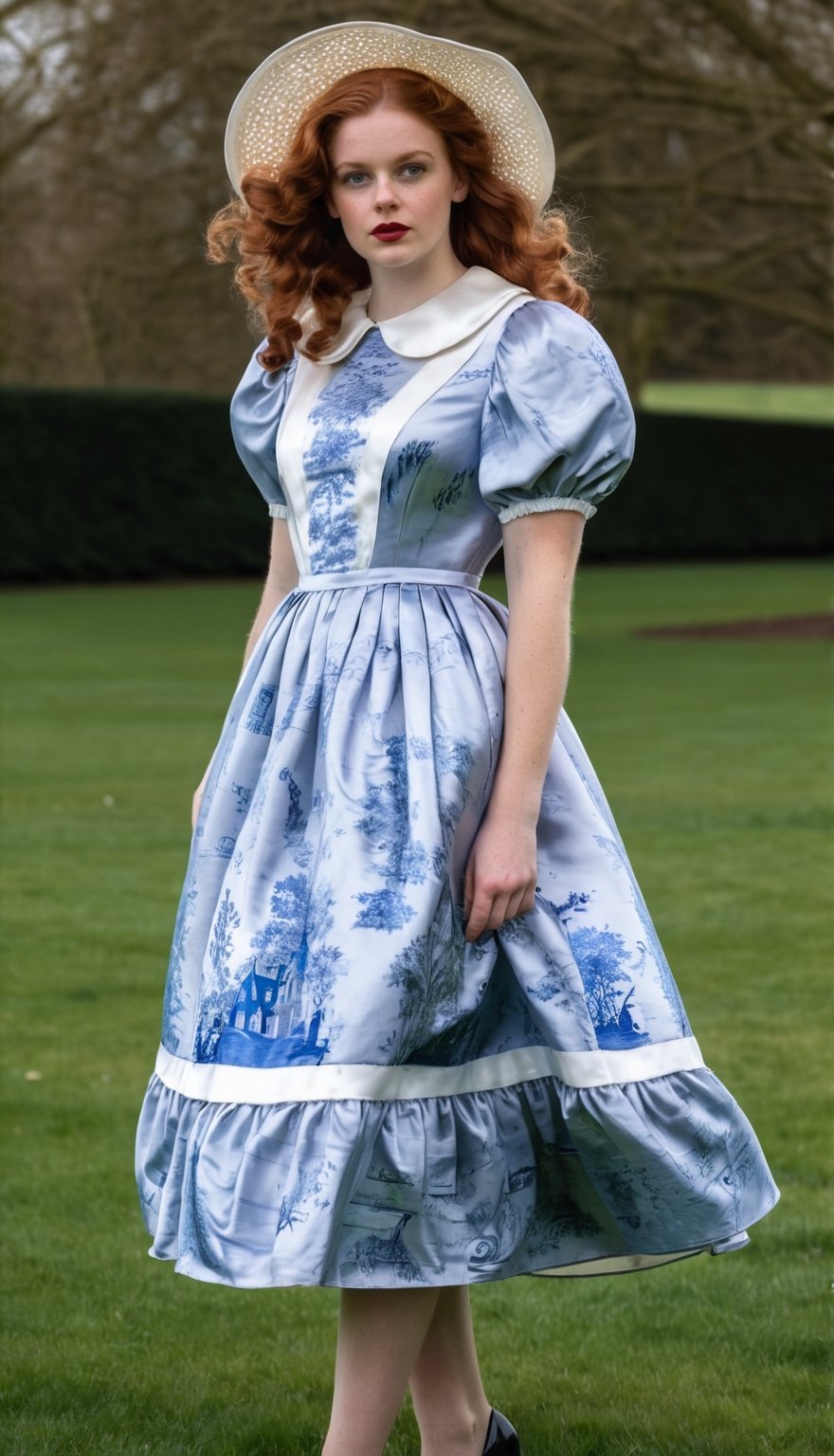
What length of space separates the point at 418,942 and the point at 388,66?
109cm

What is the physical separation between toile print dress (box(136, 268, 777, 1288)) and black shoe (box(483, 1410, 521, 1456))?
0.25 meters

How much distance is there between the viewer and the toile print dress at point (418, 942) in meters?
2.03


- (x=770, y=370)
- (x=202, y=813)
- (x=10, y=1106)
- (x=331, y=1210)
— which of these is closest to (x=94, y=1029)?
(x=10, y=1106)

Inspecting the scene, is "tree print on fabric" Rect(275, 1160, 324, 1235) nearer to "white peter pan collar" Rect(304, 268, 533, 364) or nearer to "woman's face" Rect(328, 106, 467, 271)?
"white peter pan collar" Rect(304, 268, 533, 364)

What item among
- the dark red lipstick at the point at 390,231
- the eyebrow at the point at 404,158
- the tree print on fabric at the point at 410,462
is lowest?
the tree print on fabric at the point at 410,462

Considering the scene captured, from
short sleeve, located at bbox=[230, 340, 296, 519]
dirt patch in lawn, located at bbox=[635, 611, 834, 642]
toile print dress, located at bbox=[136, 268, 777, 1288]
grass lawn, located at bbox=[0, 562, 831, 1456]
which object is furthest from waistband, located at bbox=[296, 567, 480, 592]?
dirt patch in lawn, located at bbox=[635, 611, 834, 642]

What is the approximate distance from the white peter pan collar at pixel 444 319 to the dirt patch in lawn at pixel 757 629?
13161 mm

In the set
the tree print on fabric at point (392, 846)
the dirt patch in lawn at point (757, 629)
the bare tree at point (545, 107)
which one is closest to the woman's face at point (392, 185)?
the tree print on fabric at point (392, 846)

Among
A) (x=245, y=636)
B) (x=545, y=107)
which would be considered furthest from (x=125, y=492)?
(x=545, y=107)

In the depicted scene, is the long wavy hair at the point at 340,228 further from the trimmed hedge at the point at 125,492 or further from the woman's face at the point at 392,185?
the trimmed hedge at the point at 125,492

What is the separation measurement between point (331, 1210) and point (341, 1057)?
0.53 feet

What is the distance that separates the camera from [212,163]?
1827 cm

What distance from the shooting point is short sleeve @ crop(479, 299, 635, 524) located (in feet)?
7.04

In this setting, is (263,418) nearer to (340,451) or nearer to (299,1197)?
(340,451)
